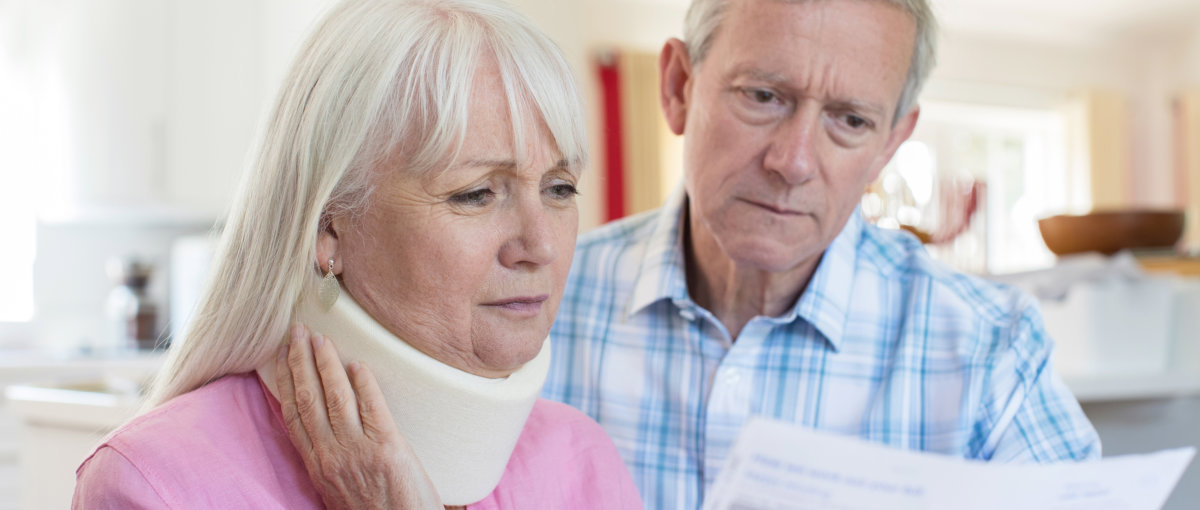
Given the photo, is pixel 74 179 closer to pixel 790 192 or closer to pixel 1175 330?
pixel 790 192

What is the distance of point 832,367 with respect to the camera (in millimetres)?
1370

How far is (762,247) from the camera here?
129cm

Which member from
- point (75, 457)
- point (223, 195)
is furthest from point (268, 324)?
point (223, 195)

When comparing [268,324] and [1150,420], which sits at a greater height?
[268,324]

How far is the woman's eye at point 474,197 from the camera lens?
0.86 metres

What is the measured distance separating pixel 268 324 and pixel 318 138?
0.18 m

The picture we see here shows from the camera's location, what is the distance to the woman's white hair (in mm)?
847

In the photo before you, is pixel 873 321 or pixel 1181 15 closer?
pixel 873 321

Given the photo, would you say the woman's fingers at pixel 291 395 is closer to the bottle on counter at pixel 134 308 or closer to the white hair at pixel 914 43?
the white hair at pixel 914 43

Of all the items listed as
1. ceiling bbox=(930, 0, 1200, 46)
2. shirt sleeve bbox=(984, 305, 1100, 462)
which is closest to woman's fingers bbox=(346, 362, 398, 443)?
shirt sleeve bbox=(984, 305, 1100, 462)

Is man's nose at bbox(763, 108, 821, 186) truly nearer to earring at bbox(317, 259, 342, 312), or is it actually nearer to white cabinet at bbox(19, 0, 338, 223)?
earring at bbox(317, 259, 342, 312)

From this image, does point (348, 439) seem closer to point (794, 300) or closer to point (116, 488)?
point (116, 488)

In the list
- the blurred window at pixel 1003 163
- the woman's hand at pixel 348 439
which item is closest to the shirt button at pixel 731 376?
the woman's hand at pixel 348 439

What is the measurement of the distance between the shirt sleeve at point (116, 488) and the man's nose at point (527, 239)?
0.35 metres
